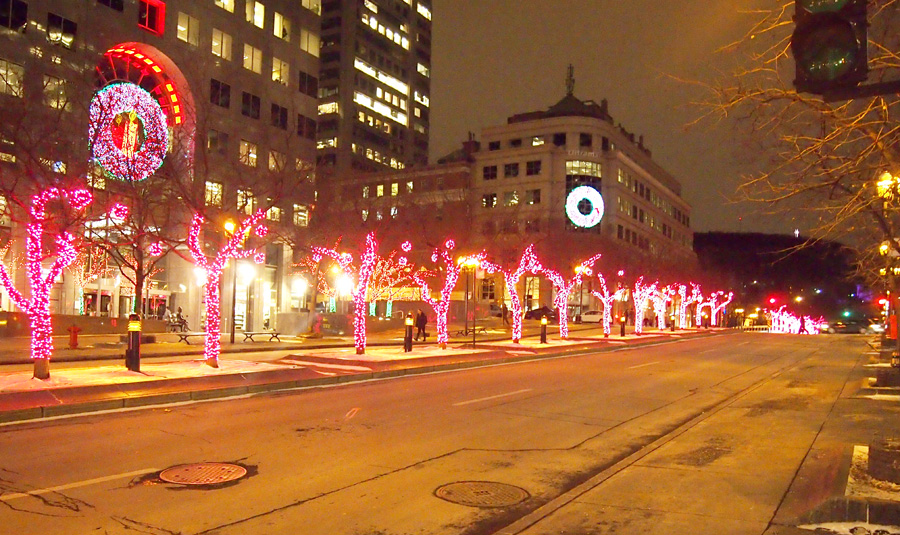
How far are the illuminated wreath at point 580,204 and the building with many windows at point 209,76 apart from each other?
133 feet

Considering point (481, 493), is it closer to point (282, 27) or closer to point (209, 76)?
point (209, 76)

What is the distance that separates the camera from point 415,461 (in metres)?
8.79

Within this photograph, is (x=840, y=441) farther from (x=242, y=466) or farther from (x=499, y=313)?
(x=499, y=313)

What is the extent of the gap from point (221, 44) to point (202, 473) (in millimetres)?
44674

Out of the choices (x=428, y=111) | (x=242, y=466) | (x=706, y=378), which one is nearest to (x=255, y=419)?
(x=242, y=466)

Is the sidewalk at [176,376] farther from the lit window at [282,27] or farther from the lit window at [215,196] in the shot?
the lit window at [282,27]

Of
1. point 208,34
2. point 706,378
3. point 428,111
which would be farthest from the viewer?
point 428,111

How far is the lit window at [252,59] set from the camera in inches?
1913

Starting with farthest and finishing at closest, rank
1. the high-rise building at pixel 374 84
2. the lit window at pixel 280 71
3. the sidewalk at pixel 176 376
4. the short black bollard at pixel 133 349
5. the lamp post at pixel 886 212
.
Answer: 1. the high-rise building at pixel 374 84
2. the lit window at pixel 280 71
3. the short black bollard at pixel 133 349
4. the sidewalk at pixel 176 376
5. the lamp post at pixel 886 212

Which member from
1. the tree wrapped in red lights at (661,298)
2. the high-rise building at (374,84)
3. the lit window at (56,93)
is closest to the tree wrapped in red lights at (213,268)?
the lit window at (56,93)

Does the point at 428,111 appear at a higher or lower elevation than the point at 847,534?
higher

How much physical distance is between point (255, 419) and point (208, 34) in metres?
40.7

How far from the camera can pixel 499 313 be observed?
235 ft

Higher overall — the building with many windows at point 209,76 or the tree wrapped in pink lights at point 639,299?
the building with many windows at point 209,76
